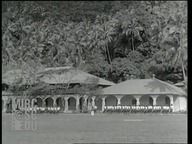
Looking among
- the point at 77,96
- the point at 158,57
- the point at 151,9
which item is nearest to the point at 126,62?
the point at 158,57

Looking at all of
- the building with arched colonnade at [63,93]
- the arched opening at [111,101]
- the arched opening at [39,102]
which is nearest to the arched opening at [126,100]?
the arched opening at [111,101]

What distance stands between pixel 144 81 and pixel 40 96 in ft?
37.5

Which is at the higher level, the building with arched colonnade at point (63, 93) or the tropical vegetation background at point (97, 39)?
the tropical vegetation background at point (97, 39)

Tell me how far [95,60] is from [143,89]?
1674cm

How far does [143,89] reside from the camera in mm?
45875

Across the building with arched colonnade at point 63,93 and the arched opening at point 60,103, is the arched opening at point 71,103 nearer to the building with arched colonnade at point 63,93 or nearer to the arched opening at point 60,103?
the building with arched colonnade at point 63,93

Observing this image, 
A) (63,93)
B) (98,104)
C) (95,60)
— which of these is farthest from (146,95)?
(95,60)

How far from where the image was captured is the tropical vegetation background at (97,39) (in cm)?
5662

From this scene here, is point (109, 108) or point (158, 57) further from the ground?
point (158, 57)

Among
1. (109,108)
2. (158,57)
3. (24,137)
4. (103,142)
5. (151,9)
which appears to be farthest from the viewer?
(151,9)

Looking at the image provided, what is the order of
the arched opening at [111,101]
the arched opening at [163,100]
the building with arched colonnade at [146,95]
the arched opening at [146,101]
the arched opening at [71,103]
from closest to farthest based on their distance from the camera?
the building with arched colonnade at [146,95] < the arched opening at [163,100] < the arched opening at [146,101] < the arched opening at [111,101] < the arched opening at [71,103]

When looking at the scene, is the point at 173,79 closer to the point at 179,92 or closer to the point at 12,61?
the point at 179,92

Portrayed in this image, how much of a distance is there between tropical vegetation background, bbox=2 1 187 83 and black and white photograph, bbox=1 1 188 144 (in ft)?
0.45

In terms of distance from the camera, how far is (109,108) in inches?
1766
